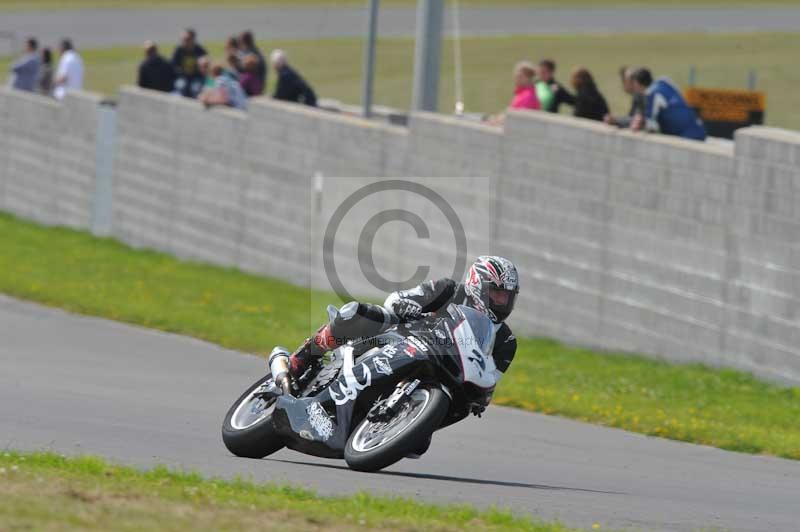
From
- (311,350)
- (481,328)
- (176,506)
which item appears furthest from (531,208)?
(176,506)

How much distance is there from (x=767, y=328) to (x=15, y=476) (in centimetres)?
918

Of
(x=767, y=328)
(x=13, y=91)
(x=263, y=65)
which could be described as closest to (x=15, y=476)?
(x=767, y=328)

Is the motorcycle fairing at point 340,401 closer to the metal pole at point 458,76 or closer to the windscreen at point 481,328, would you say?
the windscreen at point 481,328

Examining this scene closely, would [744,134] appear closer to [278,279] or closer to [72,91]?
[278,279]

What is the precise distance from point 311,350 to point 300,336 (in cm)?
762

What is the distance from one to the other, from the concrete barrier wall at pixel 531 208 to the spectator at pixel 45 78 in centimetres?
321

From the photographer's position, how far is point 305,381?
1016 centimetres

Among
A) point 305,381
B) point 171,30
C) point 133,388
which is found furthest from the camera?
point 171,30

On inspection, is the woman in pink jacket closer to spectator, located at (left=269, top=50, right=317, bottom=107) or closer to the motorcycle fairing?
spectator, located at (left=269, top=50, right=317, bottom=107)

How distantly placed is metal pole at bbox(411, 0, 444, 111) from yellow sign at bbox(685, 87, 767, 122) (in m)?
4.31

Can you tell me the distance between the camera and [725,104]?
2334cm

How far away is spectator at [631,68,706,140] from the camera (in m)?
16.6

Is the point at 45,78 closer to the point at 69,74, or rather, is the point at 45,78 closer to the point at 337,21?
the point at 69,74

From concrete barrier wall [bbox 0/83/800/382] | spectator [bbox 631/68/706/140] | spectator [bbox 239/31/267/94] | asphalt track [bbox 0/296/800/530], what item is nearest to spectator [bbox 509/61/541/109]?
concrete barrier wall [bbox 0/83/800/382]
